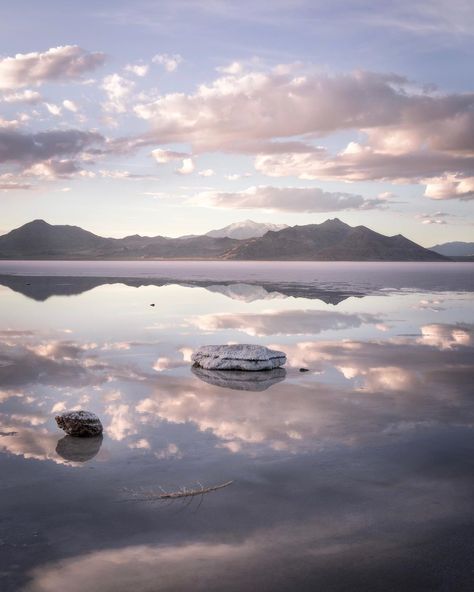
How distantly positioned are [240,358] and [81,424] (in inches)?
269

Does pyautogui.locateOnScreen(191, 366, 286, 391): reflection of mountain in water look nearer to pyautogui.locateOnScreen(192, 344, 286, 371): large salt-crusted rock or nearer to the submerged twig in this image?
pyautogui.locateOnScreen(192, 344, 286, 371): large salt-crusted rock

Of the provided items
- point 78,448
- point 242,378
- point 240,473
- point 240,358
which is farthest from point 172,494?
point 240,358

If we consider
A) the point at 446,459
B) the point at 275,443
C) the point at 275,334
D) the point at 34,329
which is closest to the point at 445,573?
the point at 446,459

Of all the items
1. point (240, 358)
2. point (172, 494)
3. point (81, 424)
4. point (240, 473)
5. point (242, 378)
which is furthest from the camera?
point (240, 358)

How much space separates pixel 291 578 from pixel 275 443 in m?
4.12

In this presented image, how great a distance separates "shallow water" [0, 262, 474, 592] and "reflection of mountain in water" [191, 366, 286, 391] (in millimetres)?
107

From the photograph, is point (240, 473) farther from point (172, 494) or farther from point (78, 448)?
point (78, 448)

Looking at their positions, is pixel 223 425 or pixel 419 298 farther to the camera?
pixel 419 298

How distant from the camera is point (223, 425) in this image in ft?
36.2

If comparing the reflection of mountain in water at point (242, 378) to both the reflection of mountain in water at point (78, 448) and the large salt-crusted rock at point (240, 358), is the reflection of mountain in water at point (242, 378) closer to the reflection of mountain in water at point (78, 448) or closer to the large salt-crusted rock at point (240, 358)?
the large salt-crusted rock at point (240, 358)

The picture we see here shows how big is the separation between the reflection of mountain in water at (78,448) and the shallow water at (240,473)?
5cm

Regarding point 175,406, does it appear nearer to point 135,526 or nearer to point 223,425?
point 223,425

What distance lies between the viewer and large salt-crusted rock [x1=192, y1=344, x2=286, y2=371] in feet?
53.2

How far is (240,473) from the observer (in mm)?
8641
